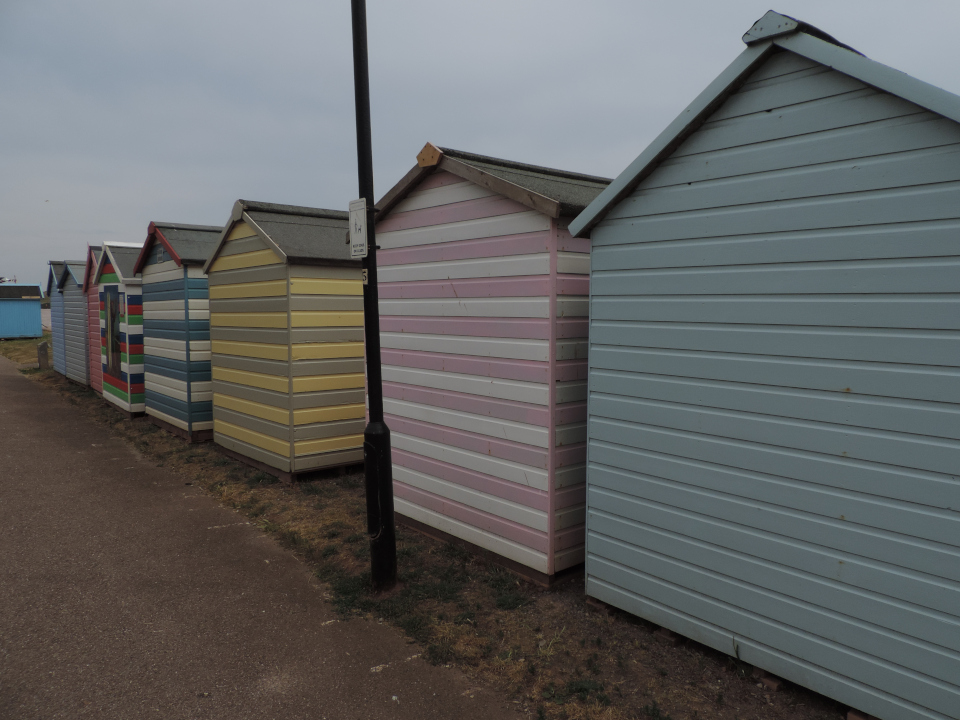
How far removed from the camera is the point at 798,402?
3572 millimetres

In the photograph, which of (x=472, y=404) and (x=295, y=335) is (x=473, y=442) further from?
(x=295, y=335)

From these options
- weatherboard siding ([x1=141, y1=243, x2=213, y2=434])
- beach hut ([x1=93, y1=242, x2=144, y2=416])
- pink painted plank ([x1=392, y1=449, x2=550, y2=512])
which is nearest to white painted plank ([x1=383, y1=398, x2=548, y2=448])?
pink painted plank ([x1=392, y1=449, x2=550, y2=512])

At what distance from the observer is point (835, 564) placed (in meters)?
3.45

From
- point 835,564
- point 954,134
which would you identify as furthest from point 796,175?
point 835,564

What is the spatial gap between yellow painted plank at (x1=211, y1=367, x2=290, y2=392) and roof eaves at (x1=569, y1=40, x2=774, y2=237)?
15.6 feet

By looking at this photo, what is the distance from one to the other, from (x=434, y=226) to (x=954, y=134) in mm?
3966

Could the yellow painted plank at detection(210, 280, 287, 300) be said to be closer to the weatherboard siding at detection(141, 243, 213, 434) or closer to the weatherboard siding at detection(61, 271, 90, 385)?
the weatherboard siding at detection(141, 243, 213, 434)

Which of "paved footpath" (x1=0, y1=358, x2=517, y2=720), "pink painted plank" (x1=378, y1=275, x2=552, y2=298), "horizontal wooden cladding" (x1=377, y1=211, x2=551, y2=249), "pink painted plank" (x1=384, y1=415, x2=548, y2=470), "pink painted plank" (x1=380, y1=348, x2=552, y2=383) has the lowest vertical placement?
"paved footpath" (x1=0, y1=358, x2=517, y2=720)

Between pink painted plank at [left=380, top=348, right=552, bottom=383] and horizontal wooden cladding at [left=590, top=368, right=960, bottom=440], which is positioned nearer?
horizontal wooden cladding at [left=590, top=368, right=960, bottom=440]

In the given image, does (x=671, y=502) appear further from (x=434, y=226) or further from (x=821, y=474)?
(x=434, y=226)

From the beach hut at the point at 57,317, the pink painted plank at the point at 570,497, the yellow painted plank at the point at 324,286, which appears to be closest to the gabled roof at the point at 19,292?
the beach hut at the point at 57,317

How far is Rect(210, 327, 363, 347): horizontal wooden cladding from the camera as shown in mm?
7863

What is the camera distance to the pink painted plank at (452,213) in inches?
207

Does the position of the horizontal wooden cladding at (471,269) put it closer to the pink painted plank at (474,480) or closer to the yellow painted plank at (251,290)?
the pink painted plank at (474,480)
